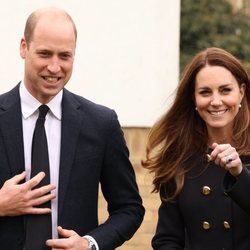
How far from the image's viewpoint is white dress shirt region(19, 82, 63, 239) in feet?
17.1

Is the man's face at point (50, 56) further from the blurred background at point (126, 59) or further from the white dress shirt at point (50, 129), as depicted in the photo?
the blurred background at point (126, 59)

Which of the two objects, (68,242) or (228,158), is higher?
(228,158)

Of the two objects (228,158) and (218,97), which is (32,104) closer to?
(218,97)

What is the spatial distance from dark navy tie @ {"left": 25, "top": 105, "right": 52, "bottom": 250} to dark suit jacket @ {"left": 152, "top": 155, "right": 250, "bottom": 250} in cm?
67

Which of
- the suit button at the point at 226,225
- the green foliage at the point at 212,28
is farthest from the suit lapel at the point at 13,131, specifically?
the green foliage at the point at 212,28

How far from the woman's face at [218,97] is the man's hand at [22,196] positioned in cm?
84

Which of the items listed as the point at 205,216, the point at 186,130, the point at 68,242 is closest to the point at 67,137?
the point at 68,242

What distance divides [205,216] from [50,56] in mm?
1088

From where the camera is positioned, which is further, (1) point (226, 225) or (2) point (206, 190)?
(2) point (206, 190)

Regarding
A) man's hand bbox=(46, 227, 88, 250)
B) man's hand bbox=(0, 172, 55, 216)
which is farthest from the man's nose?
man's hand bbox=(46, 227, 88, 250)

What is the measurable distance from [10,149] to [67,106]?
14.4 inches

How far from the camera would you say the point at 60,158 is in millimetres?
5242

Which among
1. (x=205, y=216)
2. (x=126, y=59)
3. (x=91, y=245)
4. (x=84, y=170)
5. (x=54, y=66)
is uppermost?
(x=54, y=66)

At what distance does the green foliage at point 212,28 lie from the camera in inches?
749
